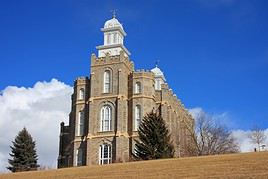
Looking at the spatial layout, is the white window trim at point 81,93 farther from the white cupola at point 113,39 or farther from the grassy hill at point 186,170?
the grassy hill at point 186,170

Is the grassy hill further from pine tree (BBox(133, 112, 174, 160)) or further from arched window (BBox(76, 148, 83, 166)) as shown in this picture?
arched window (BBox(76, 148, 83, 166))

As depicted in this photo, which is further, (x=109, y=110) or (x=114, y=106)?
(x=109, y=110)

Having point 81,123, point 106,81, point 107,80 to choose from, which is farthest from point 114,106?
point 81,123

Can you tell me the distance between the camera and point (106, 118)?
6762cm

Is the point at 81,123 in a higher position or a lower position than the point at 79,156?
higher

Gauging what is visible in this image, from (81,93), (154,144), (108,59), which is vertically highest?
(108,59)

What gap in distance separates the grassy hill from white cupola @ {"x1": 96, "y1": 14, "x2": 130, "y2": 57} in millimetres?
36557

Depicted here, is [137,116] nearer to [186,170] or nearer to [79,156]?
[79,156]

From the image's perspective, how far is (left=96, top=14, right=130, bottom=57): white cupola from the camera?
246 feet

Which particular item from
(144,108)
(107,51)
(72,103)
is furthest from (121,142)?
(107,51)

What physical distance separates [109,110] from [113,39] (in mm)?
12622

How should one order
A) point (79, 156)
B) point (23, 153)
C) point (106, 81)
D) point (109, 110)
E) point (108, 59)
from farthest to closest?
1. point (108, 59)
2. point (106, 81)
3. point (109, 110)
4. point (79, 156)
5. point (23, 153)

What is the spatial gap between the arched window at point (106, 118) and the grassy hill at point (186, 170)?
2663 centimetres

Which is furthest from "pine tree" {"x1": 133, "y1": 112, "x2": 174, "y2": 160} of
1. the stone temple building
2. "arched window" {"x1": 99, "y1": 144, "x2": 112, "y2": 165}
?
"arched window" {"x1": 99, "y1": 144, "x2": 112, "y2": 165}
